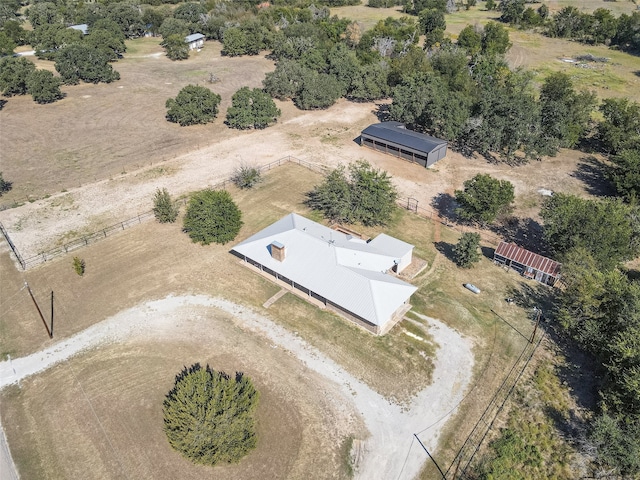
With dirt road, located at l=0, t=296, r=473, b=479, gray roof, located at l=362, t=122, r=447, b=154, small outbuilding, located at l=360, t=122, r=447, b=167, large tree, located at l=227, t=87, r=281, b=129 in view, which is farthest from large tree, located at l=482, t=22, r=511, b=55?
dirt road, located at l=0, t=296, r=473, b=479

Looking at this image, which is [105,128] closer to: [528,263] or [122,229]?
[122,229]

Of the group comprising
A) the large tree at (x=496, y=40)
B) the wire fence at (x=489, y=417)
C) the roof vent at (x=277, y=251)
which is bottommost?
the wire fence at (x=489, y=417)

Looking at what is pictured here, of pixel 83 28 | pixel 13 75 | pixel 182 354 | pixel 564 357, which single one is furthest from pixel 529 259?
pixel 83 28

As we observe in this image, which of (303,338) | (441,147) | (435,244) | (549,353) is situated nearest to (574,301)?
(549,353)

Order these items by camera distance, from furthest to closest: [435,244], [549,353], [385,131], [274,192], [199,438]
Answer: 1. [385,131]
2. [274,192]
3. [435,244]
4. [549,353]
5. [199,438]

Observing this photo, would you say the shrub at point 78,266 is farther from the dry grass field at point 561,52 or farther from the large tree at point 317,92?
the dry grass field at point 561,52

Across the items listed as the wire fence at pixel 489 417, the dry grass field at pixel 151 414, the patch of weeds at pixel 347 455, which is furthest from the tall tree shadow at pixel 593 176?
the patch of weeds at pixel 347 455

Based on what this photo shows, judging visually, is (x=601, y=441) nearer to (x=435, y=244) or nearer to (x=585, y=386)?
(x=585, y=386)
